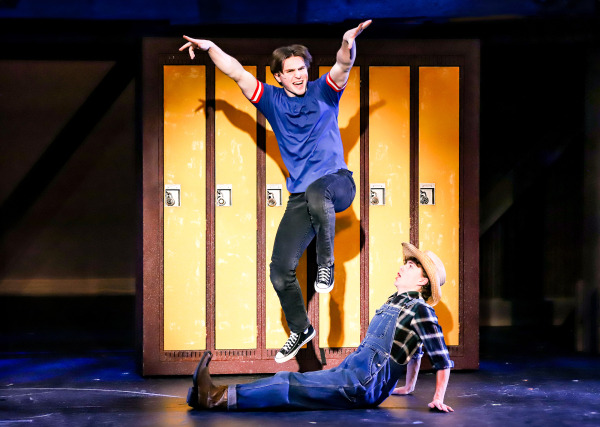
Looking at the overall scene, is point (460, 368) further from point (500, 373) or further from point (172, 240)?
point (172, 240)

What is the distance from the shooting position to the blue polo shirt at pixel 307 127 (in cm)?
359

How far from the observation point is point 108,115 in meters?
6.56

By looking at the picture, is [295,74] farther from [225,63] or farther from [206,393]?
[206,393]

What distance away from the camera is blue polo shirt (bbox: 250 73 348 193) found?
3594 millimetres

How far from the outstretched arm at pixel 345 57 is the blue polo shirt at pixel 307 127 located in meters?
0.06

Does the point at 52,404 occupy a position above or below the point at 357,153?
below

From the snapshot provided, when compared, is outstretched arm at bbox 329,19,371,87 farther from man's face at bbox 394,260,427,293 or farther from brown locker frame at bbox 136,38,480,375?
man's face at bbox 394,260,427,293

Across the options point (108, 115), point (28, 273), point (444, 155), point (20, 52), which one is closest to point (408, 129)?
point (444, 155)

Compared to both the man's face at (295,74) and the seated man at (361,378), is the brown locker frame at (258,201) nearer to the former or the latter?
the man's face at (295,74)

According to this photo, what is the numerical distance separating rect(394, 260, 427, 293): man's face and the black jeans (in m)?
0.41

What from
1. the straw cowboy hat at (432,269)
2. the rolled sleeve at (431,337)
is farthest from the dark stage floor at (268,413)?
the straw cowboy hat at (432,269)

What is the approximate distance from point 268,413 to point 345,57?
1.85 m

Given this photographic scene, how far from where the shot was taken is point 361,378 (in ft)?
10.0

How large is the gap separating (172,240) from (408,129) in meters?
1.69
